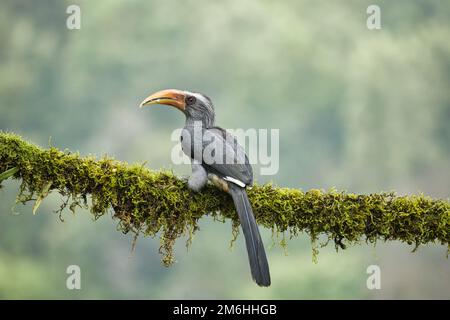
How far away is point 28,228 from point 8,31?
45.6 feet

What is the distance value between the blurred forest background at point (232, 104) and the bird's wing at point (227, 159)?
15.2m

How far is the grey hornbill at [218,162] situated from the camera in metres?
4.12

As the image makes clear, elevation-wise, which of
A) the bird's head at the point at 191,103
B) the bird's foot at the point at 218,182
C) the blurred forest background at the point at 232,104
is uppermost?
the blurred forest background at the point at 232,104

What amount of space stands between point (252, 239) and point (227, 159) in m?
0.64

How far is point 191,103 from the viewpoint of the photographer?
5.01m

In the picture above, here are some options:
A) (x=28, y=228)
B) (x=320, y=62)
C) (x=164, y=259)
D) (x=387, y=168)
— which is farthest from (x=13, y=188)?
(x=164, y=259)

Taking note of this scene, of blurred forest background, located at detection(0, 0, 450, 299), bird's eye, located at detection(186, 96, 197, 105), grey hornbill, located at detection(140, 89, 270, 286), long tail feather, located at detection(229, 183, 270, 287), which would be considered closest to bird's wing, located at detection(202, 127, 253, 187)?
grey hornbill, located at detection(140, 89, 270, 286)

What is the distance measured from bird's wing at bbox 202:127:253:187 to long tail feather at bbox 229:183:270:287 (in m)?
0.12

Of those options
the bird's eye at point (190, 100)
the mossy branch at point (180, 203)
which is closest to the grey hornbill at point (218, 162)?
the bird's eye at point (190, 100)

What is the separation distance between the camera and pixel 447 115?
32.0m

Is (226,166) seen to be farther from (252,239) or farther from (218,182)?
(252,239)

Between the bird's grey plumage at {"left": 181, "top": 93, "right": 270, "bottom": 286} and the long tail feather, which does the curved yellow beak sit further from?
the long tail feather

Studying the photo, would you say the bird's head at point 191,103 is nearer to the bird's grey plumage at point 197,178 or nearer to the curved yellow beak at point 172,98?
the curved yellow beak at point 172,98

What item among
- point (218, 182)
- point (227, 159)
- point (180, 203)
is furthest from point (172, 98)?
point (180, 203)
